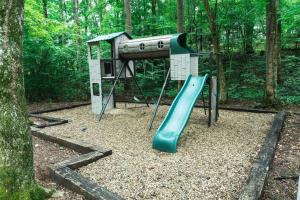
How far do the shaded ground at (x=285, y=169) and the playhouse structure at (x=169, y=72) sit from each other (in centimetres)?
171

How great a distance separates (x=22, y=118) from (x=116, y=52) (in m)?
6.03

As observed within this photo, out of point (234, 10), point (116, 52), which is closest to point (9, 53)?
point (116, 52)

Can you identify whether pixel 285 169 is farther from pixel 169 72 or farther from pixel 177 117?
pixel 169 72

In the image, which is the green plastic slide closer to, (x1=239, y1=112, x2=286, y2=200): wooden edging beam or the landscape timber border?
the landscape timber border

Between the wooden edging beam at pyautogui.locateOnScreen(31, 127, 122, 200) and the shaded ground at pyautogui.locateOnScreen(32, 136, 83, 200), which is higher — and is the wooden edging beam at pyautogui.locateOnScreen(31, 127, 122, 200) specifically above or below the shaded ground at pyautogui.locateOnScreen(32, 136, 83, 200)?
above

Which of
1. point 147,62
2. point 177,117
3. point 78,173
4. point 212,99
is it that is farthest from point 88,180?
point 147,62

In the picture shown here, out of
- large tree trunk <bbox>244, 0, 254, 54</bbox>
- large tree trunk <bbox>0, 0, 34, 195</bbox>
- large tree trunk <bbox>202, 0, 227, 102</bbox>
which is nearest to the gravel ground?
large tree trunk <bbox>0, 0, 34, 195</bbox>

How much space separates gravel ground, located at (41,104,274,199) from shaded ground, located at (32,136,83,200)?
1.53ft

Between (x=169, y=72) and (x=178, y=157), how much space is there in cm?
309

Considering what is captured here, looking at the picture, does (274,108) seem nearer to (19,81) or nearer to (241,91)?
(241,91)

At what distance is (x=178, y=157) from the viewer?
4500 mm

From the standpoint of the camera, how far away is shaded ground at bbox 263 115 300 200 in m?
3.30

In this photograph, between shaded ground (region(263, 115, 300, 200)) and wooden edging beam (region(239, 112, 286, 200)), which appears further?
shaded ground (region(263, 115, 300, 200))

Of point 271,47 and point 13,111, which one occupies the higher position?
point 271,47
